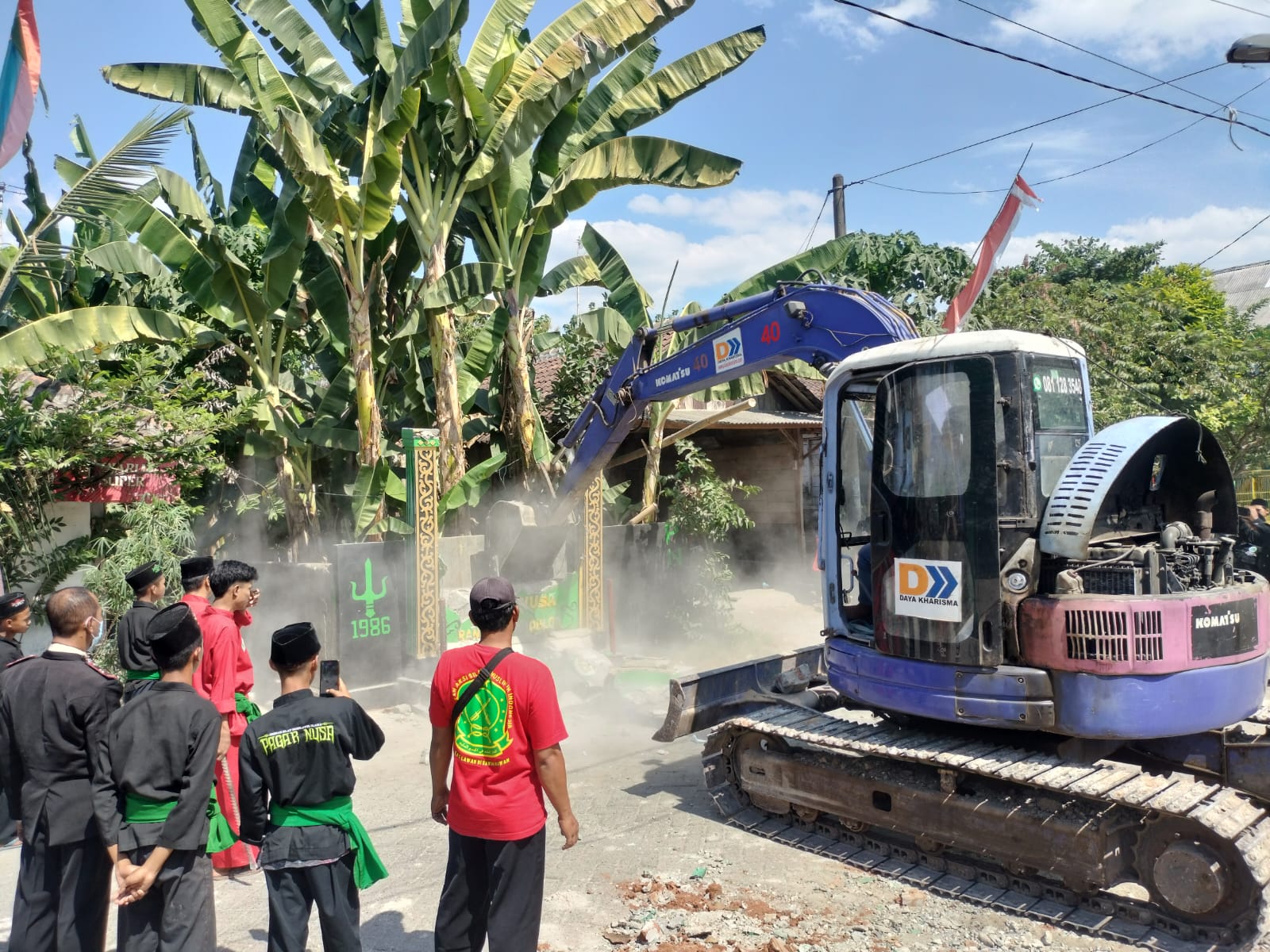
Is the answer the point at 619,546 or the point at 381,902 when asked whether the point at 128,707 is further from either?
the point at 619,546

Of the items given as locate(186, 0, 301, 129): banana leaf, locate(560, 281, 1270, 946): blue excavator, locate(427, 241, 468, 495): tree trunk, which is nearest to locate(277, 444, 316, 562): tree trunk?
locate(427, 241, 468, 495): tree trunk

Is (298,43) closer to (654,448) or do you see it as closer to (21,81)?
(21,81)

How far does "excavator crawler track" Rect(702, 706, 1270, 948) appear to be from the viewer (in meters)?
4.44

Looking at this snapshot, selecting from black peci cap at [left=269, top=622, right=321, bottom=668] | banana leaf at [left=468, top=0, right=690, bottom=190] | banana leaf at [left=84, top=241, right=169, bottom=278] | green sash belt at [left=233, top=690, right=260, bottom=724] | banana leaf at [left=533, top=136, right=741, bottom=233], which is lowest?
green sash belt at [left=233, top=690, right=260, bottom=724]

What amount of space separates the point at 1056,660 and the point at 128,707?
429cm

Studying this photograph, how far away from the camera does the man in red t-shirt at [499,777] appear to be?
3.46m

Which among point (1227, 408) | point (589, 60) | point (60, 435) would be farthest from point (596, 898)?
point (1227, 408)

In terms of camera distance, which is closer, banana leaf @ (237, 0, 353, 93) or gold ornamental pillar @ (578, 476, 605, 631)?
banana leaf @ (237, 0, 353, 93)

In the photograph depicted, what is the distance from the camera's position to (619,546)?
13.3 meters

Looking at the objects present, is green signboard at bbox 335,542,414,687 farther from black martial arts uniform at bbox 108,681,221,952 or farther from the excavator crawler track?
black martial arts uniform at bbox 108,681,221,952

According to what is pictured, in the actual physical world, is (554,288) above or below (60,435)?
above

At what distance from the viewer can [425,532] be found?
9766mm

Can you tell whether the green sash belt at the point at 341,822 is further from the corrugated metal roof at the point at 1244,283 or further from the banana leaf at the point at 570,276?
the corrugated metal roof at the point at 1244,283

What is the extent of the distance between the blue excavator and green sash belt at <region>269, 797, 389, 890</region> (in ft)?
9.38
